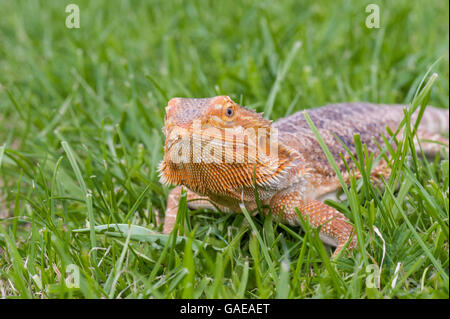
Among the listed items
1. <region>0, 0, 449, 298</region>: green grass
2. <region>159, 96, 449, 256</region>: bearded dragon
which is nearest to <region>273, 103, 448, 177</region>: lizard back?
<region>159, 96, 449, 256</region>: bearded dragon

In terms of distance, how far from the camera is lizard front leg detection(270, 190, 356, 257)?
2.51 metres

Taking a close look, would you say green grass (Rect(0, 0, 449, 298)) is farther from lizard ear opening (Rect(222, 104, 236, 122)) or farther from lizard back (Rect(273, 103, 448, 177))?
lizard ear opening (Rect(222, 104, 236, 122))

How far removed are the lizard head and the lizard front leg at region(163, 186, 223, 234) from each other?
462 millimetres

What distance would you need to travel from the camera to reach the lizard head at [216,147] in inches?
86.7

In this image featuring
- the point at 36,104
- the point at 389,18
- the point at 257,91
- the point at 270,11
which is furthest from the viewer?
the point at 270,11

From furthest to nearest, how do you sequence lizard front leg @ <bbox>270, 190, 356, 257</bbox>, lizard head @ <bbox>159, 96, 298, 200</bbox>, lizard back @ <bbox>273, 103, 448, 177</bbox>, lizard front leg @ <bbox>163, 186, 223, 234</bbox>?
lizard back @ <bbox>273, 103, 448, 177</bbox> → lizard front leg @ <bbox>163, 186, 223, 234</bbox> → lizard front leg @ <bbox>270, 190, 356, 257</bbox> → lizard head @ <bbox>159, 96, 298, 200</bbox>

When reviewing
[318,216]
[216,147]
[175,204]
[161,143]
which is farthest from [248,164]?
[161,143]

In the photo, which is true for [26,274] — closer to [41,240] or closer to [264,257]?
[41,240]

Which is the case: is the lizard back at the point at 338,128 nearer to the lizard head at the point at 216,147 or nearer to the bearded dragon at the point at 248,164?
the bearded dragon at the point at 248,164

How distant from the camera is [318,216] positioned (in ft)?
8.48

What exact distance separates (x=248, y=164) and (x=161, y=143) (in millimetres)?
1206

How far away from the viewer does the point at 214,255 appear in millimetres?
2453
